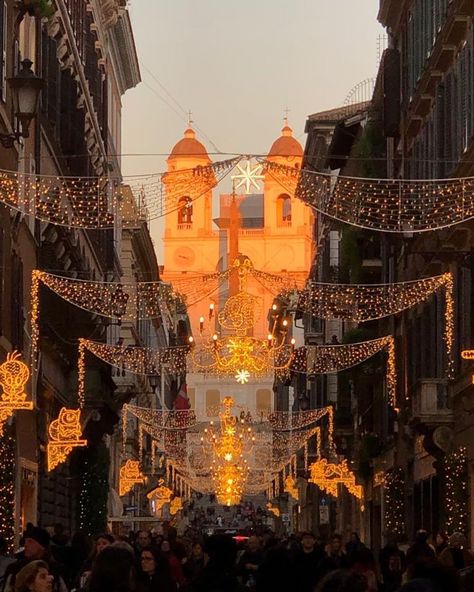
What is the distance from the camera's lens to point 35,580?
11.4 metres

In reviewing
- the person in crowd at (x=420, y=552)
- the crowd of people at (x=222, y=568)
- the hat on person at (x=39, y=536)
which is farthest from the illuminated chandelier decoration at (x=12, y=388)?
the hat on person at (x=39, y=536)

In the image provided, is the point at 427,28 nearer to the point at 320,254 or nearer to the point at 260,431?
the point at 320,254

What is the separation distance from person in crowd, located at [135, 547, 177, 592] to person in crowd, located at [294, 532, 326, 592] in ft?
4.37

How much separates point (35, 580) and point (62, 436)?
2628 cm

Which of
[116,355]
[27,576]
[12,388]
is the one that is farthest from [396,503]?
[27,576]

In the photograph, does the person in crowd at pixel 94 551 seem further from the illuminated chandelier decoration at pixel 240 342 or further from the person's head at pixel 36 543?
the illuminated chandelier decoration at pixel 240 342

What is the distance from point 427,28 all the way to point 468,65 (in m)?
7.93

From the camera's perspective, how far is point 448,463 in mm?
34469

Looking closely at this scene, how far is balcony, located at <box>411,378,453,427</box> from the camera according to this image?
38.2 m

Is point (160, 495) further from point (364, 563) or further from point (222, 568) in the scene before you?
point (222, 568)

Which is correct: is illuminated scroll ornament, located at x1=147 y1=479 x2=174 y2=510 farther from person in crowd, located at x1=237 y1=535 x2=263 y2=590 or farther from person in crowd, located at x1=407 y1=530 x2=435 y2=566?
person in crowd, located at x1=407 y1=530 x2=435 y2=566

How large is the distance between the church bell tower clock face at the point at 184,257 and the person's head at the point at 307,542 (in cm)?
17341

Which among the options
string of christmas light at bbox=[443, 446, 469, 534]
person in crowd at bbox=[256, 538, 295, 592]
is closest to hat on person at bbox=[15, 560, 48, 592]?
person in crowd at bbox=[256, 538, 295, 592]

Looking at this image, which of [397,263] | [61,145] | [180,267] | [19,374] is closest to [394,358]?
[397,263]
